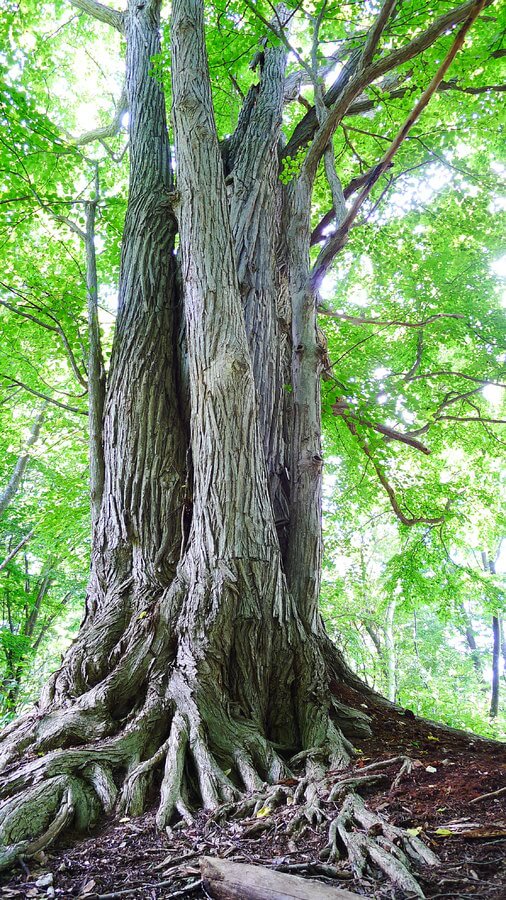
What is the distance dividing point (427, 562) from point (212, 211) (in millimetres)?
5302

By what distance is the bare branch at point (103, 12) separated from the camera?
6709mm

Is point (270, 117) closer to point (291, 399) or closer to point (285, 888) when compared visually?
point (291, 399)

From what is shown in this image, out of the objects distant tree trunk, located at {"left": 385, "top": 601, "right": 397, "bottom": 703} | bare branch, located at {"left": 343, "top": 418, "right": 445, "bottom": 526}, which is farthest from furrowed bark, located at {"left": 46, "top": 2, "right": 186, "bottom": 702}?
distant tree trunk, located at {"left": 385, "top": 601, "right": 397, "bottom": 703}

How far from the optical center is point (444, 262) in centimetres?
758

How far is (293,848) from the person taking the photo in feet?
5.84

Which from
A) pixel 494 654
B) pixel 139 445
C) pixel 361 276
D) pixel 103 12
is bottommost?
pixel 494 654

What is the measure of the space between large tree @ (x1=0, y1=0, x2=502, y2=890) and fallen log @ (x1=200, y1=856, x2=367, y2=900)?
448mm

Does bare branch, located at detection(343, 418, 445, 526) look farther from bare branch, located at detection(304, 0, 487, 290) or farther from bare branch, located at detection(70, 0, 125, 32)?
bare branch, located at detection(70, 0, 125, 32)

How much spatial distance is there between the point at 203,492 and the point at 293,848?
193cm

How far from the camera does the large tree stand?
2596 mm

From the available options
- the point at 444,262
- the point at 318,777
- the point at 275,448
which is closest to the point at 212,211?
the point at 275,448

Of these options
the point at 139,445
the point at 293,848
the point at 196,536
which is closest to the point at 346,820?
the point at 293,848

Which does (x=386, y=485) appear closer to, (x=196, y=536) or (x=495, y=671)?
(x=196, y=536)

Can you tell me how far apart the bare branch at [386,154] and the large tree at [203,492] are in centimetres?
2
